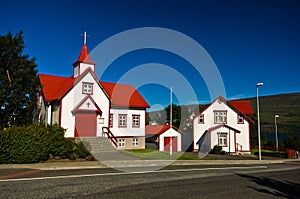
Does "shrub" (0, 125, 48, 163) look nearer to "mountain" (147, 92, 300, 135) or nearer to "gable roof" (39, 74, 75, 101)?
"gable roof" (39, 74, 75, 101)

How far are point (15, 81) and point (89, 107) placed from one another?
7483 millimetres

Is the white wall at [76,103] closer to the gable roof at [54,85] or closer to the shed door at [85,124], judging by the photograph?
the shed door at [85,124]

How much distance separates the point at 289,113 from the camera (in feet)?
378

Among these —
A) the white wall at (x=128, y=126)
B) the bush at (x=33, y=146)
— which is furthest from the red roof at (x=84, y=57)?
the bush at (x=33, y=146)

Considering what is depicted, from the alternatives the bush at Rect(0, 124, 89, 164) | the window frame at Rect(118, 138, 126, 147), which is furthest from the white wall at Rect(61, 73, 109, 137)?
the bush at Rect(0, 124, 89, 164)

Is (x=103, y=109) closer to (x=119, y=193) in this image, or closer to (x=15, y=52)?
(x=15, y=52)

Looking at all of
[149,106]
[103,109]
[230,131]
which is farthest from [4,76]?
[230,131]

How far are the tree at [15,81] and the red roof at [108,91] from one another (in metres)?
1.54

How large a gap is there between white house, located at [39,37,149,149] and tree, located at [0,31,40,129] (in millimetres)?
1588

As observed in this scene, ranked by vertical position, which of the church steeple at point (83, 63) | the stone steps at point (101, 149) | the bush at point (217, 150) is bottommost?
the bush at point (217, 150)

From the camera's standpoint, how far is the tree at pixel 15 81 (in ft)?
82.1

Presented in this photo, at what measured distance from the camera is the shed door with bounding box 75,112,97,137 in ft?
82.6

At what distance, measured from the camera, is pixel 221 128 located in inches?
1336

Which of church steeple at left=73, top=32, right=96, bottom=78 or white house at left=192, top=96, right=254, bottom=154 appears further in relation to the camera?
white house at left=192, top=96, right=254, bottom=154
